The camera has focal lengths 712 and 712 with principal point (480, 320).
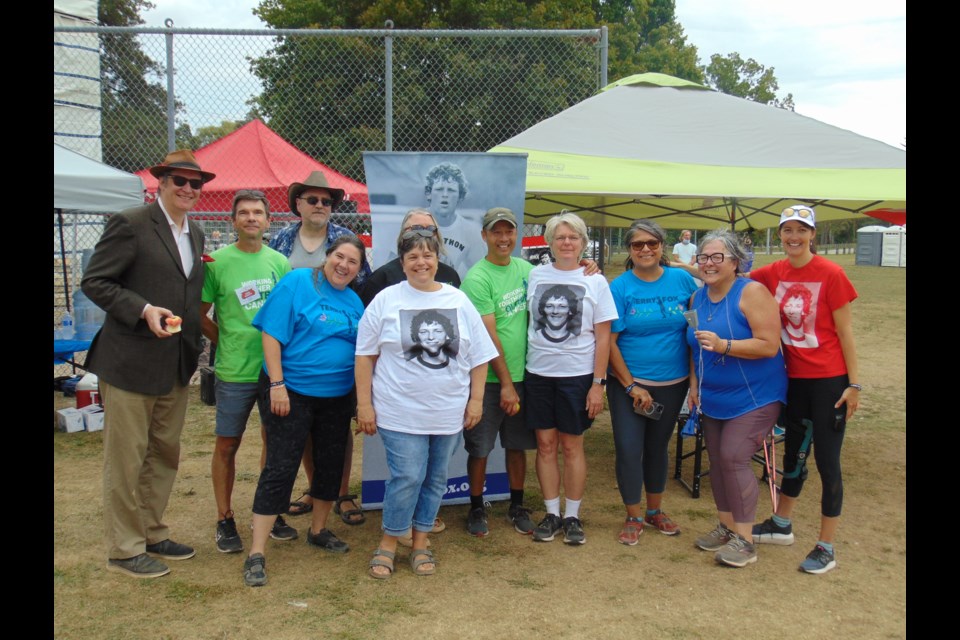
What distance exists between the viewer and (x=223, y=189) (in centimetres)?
941

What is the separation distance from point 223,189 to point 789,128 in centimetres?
701

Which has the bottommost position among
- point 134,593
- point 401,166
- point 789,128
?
point 134,593

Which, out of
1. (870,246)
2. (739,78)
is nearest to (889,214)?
(870,246)

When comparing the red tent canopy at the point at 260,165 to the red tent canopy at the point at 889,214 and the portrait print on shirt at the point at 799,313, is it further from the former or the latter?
the portrait print on shirt at the point at 799,313

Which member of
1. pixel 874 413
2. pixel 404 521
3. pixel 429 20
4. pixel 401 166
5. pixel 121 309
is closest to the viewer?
pixel 121 309

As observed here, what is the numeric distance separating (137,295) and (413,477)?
153 centimetres

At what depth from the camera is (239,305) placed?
3.67 meters

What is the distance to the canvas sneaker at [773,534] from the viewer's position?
397cm

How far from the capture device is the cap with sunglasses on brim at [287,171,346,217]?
3.92m

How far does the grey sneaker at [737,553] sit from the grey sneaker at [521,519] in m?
1.04

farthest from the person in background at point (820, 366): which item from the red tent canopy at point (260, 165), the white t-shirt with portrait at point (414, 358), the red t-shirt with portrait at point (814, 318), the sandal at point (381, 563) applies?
the red tent canopy at point (260, 165)

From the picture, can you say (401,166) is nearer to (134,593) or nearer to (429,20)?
(134,593)
